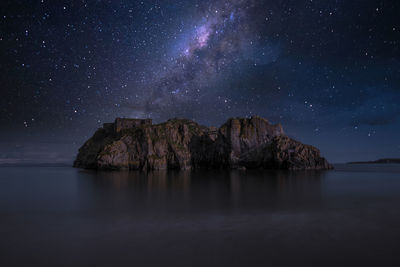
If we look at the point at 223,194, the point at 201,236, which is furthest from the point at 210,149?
the point at 201,236

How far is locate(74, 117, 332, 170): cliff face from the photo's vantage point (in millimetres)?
79938

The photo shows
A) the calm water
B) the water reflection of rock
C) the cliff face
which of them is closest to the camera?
the calm water

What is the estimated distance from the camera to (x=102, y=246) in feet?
29.3

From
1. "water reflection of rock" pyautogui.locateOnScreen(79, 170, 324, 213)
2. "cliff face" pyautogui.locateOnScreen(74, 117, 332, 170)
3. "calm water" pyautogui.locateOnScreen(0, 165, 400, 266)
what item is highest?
"cliff face" pyautogui.locateOnScreen(74, 117, 332, 170)

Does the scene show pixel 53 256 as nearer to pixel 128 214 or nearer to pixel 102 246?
pixel 102 246

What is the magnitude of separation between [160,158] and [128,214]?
273ft

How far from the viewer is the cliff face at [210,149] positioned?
262ft

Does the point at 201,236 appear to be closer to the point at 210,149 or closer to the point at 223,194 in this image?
the point at 223,194

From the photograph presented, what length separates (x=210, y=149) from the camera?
107m

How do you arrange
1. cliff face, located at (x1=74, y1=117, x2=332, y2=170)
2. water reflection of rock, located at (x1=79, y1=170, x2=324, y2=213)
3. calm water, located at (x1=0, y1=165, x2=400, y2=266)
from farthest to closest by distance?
cliff face, located at (x1=74, y1=117, x2=332, y2=170)
water reflection of rock, located at (x1=79, y1=170, x2=324, y2=213)
calm water, located at (x1=0, y1=165, x2=400, y2=266)

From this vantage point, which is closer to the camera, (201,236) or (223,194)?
(201,236)

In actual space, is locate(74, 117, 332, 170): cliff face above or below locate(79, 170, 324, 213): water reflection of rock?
above

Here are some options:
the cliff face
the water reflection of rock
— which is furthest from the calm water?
the cliff face

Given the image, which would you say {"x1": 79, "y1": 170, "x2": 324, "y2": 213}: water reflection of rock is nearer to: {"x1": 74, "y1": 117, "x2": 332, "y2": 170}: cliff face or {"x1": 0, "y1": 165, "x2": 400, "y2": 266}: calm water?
{"x1": 0, "y1": 165, "x2": 400, "y2": 266}: calm water
